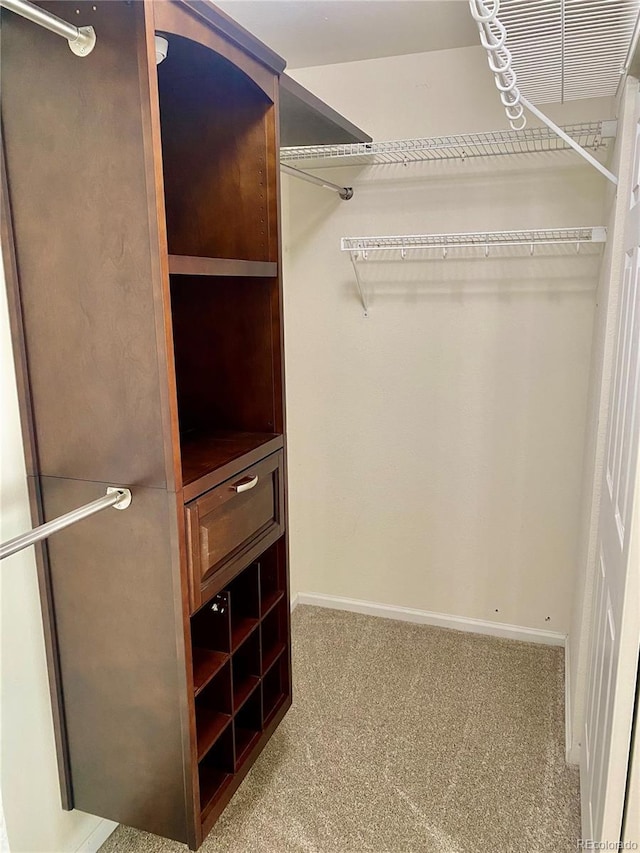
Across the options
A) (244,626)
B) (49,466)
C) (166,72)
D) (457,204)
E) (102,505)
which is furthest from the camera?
(457,204)

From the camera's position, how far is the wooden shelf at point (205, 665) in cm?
150

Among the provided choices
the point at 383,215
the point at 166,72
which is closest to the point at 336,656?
the point at 383,215

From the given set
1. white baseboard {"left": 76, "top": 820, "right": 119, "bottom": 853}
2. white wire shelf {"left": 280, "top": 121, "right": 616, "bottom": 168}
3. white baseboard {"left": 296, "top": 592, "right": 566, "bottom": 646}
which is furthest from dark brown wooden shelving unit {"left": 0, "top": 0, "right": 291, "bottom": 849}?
white baseboard {"left": 296, "top": 592, "right": 566, "bottom": 646}

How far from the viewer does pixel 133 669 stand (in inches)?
57.7

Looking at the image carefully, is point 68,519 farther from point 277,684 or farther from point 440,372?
point 440,372

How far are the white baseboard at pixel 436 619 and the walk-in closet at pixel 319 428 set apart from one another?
0.05ft

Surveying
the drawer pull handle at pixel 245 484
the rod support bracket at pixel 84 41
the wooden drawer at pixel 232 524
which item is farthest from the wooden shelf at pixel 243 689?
the rod support bracket at pixel 84 41

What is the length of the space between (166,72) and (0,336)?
2.67 ft

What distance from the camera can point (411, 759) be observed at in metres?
2.05

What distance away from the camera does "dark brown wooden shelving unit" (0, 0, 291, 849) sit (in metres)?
1.26

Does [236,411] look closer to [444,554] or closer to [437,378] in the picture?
[437,378]

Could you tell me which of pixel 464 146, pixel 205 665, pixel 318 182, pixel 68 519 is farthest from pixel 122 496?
pixel 464 146

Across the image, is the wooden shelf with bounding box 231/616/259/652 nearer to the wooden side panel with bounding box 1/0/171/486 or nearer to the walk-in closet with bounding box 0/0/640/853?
the walk-in closet with bounding box 0/0/640/853

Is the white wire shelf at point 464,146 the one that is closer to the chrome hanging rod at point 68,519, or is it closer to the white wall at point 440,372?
the white wall at point 440,372
